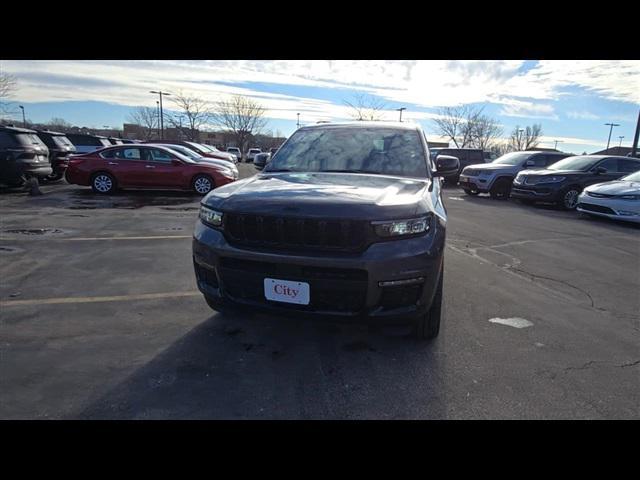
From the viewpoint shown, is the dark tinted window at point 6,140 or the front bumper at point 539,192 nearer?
the dark tinted window at point 6,140

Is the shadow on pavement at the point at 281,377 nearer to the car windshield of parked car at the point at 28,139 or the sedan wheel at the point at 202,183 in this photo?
the sedan wheel at the point at 202,183

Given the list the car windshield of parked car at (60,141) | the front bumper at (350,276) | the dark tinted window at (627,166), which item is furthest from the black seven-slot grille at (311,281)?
the car windshield of parked car at (60,141)

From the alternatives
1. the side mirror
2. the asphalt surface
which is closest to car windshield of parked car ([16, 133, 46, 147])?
the asphalt surface

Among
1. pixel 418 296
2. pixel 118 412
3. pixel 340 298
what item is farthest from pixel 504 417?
pixel 118 412

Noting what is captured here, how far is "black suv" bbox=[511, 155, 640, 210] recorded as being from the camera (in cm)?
1185

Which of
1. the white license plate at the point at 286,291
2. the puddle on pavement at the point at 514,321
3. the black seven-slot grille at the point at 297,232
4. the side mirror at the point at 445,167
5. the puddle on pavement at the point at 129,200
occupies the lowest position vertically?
the puddle on pavement at the point at 129,200

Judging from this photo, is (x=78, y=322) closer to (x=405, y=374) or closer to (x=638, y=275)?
(x=405, y=374)

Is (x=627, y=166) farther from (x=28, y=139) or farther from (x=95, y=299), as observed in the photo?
(x=28, y=139)

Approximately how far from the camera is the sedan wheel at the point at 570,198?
11.8 m

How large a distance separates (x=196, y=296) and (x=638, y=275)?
5.93m

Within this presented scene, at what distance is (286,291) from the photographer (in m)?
2.65

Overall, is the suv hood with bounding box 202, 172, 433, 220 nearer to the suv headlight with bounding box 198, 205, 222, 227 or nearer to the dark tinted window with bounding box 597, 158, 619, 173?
the suv headlight with bounding box 198, 205, 222, 227

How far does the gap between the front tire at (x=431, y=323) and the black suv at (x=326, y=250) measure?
0.5 inches

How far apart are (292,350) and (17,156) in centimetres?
1189
